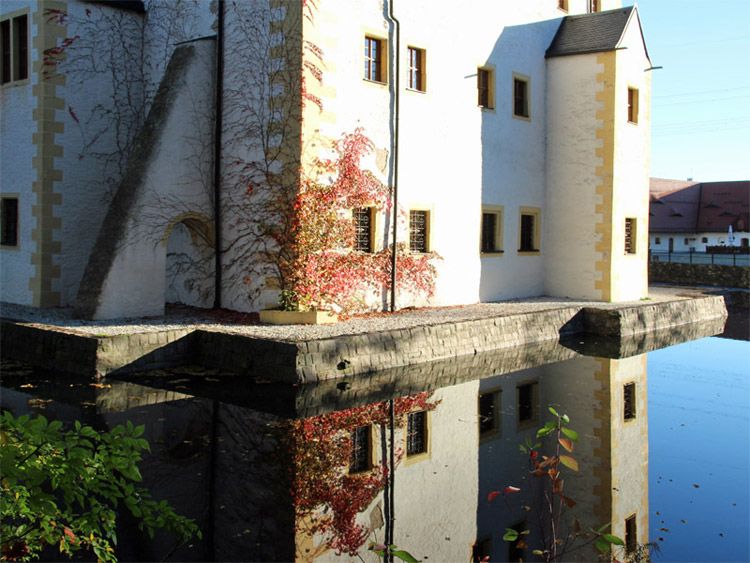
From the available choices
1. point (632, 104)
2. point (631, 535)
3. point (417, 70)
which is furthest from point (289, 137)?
point (632, 104)

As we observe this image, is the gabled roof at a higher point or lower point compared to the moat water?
higher

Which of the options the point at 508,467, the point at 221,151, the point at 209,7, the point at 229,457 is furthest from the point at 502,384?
the point at 209,7

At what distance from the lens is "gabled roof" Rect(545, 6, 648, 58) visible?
1923 cm

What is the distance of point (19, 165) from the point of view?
1587cm

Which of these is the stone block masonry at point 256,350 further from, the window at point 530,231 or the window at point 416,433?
the window at point 530,231

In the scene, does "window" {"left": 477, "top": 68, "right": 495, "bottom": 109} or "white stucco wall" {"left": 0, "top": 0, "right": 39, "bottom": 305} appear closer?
"white stucco wall" {"left": 0, "top": 0, "right": 39, "bottom": 305}

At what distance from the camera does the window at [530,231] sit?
64.7ft

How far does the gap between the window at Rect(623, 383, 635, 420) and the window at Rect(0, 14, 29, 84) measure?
12.1 meters

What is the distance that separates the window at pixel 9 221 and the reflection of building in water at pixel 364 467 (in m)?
6.75

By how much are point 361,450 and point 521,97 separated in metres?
13.3

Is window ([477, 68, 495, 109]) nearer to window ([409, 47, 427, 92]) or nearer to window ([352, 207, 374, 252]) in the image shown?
window ([409, 47, 427, 92])

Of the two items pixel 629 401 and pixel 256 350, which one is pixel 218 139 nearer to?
pixel 256 350

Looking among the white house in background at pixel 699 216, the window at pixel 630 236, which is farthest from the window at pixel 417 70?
the white house in background at pixel 699 216

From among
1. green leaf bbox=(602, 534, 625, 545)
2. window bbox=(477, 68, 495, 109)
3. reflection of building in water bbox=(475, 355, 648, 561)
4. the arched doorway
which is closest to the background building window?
window bbox=(477, 68, 495, 109)
